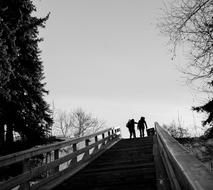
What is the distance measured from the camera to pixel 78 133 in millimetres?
71938

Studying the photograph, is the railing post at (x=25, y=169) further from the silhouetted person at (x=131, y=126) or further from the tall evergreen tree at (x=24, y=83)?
the silhouetted person at (x=131, y=126)

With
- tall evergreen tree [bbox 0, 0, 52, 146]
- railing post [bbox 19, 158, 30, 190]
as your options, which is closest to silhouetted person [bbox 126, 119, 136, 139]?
tall evergreen tree [bbox 0, 0, 52, 146]

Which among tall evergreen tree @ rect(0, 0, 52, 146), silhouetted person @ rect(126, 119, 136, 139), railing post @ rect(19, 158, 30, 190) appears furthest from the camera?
silhouetted person @ rect(126, 119, 136, 139)

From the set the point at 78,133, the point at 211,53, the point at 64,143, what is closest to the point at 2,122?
the point at 64,143

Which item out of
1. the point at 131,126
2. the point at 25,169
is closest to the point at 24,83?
the point at 131,126

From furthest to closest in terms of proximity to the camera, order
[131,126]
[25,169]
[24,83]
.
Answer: [131,126]
[24,83]
[25,169]

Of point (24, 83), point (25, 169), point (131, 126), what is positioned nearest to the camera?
point (25, 169)

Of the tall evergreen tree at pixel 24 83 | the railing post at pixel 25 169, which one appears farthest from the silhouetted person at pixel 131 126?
the railing post at pixel 25 169

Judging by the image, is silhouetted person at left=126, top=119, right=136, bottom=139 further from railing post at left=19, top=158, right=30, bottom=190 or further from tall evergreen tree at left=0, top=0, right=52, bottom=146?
railing post at left=19, top=158, right=30, bottom=190

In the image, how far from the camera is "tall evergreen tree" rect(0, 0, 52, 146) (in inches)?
556

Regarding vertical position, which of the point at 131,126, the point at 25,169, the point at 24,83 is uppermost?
the point at 24,83

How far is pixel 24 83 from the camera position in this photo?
15297 millimetres

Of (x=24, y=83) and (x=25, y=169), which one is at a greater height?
(x=24, y=83)

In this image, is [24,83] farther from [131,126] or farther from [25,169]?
[25,169]
